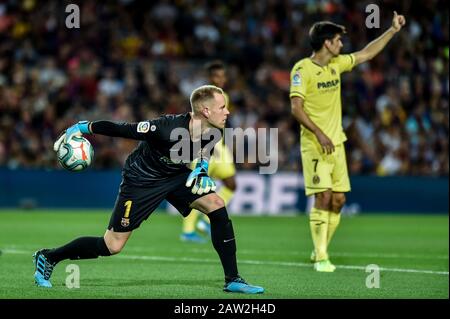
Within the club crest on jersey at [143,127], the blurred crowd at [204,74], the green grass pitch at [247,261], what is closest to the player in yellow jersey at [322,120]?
the green grass pitch at [247,261]

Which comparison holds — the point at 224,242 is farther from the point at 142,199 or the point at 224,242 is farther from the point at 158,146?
the point at 158,146

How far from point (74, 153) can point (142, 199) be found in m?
0.74

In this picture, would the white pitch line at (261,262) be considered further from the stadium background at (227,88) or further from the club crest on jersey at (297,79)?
the stadium background at (227,88)

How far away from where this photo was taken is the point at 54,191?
2116 centimetres

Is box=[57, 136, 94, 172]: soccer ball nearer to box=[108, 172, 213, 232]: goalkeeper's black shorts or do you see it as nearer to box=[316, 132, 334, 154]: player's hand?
box=[108, 172, 213, 232]: goalkeeper's black shorts

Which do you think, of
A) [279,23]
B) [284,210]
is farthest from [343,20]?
[284,210]

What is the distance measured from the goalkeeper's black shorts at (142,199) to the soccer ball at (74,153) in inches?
19.2

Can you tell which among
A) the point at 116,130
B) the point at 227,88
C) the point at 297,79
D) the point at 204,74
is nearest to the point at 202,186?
the point at 116,130

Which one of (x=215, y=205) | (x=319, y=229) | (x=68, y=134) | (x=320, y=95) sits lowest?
(x=319, y=229)

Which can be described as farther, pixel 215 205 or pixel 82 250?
pixel 82 250

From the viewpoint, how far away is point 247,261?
11453 mm

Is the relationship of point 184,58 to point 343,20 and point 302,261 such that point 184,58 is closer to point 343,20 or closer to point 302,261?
point 343,20

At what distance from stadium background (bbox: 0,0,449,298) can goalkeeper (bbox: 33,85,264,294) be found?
10.0 metres

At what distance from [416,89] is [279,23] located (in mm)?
4188
